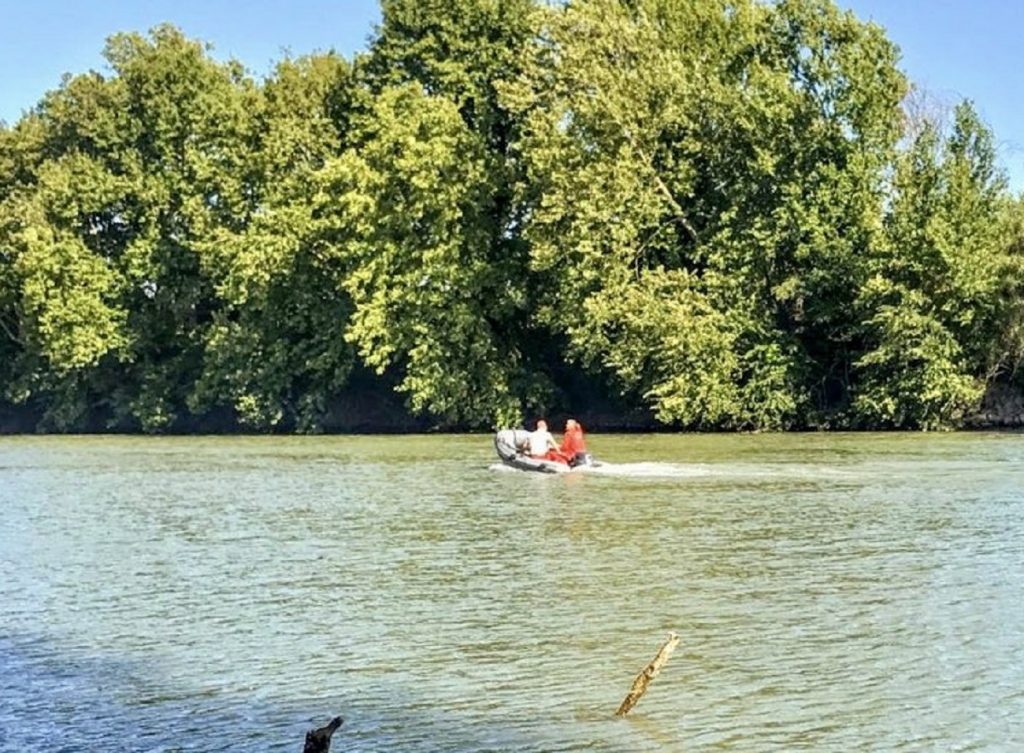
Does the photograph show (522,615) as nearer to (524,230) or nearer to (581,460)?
(581,460)

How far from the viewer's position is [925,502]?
75.9 ft

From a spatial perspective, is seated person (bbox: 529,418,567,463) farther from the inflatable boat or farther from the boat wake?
the boat wake

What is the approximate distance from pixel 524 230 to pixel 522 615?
34396 mm

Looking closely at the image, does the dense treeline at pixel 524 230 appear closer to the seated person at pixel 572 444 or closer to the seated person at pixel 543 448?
the seated person at pixel 543 448

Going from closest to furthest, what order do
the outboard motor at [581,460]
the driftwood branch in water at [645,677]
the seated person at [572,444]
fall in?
the driftwood branch in water at [645,677]
the outboard motor at [581,460]
the seated person at [572,444]

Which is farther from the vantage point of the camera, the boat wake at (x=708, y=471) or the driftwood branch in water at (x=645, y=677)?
the boat wake at (x=708, y=471)

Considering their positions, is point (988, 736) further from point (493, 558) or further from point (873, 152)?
point (873, 152)

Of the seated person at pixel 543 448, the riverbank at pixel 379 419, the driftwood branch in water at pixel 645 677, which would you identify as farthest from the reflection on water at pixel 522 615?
the riverbank at pixel 379 419

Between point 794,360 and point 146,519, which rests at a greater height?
point 794,360

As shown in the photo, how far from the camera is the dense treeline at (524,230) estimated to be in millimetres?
44062

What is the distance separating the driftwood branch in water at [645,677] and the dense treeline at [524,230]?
3363cm

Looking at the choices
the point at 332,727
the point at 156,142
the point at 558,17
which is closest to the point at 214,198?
the point at 156,142

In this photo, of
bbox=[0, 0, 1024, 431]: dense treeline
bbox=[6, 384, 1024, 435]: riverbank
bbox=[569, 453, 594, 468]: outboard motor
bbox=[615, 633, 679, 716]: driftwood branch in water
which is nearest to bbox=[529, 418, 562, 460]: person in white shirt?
bbox=[569, 453, 594, 468]: outboard motor

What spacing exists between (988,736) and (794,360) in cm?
3631
